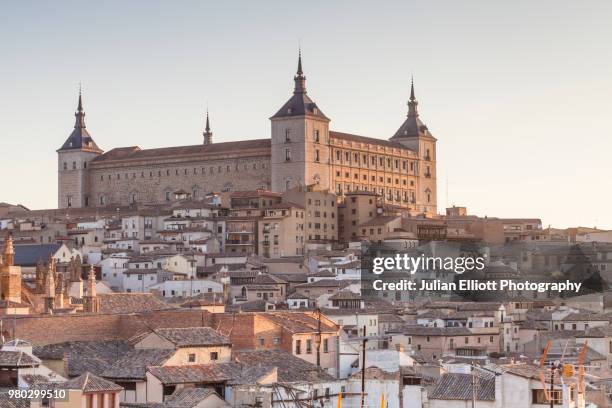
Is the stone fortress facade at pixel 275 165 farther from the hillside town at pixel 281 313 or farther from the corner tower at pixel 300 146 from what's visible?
the hillside town at pixel 281 313

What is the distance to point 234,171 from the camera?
107 meters

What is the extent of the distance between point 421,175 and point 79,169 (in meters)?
25.8

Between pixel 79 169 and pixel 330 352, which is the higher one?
pixel 79 169

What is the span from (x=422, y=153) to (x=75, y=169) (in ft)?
86.5

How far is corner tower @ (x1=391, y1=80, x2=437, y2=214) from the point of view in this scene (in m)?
115

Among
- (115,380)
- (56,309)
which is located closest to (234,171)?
(56,309)

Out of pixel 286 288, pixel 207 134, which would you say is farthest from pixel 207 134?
pixel 286 288

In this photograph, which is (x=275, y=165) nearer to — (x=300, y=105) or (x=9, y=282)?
(x=300, y=105)

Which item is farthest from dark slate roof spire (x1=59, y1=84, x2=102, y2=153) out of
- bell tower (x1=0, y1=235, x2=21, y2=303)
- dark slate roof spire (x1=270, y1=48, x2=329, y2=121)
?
bell tower (x1=0, y1=235, x2=21, y2=303)

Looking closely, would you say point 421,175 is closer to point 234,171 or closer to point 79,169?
point 234,171

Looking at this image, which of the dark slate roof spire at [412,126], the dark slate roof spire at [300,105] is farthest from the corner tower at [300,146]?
the dark slate roof spire at [412,126]

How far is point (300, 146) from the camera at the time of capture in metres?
102

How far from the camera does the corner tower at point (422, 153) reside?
11469cm

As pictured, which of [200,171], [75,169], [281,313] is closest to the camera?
[281,313]
